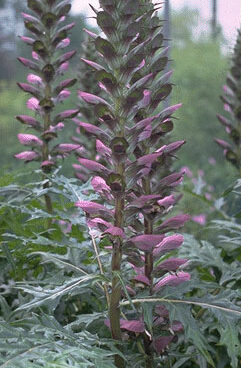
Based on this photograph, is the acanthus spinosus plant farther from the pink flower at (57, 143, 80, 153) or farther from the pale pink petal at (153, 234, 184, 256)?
the pink flower at (57, 143, 80, 153)

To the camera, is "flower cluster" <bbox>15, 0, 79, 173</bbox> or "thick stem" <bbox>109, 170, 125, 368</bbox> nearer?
"thick stem" <bbox>109, 170, 125, 368</bbox>

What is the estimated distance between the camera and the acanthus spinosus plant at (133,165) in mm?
1255

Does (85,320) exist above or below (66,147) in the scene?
below

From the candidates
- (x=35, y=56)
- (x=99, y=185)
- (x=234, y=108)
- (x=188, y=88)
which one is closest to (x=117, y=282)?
(x=99, y=185)

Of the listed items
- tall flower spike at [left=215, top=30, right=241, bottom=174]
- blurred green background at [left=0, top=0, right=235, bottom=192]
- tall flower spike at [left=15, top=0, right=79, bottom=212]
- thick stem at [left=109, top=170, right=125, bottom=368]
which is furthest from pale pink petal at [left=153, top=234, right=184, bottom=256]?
blurred green background at [left=0, top=0, right=235, bottom=192]

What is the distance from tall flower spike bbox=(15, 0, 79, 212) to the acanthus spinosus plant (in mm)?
820

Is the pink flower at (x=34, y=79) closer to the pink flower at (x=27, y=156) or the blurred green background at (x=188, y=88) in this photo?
the pink flower at (x=27, y=156)

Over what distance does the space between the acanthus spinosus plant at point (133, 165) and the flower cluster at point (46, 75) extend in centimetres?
82

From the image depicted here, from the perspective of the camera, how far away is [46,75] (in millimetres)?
2170

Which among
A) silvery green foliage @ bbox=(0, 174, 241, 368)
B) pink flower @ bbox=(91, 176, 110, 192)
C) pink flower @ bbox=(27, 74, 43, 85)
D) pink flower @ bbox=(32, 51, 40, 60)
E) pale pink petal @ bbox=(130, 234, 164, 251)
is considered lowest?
silvery green foliage @ bbox=(0, 174, 241, 368)

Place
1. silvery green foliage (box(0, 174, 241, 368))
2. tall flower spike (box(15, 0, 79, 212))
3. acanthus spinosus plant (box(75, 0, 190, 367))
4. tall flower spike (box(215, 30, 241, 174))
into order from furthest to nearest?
tall flower spike (box(215, 30, 241, 174)) < tall flower spike (box(15, 0, 79, 212)) < acanthus spinosus plant (box(75, 0, 190, 367)) < silvery green foliage (box(0, 174, 241, 368))

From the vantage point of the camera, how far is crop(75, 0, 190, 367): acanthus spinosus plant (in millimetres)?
1255

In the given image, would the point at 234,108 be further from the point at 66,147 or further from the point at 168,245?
the point at 168,245

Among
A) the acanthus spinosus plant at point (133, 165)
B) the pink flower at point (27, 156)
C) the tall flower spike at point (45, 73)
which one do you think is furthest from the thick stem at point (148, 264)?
the pink flower at point (27, 156)
